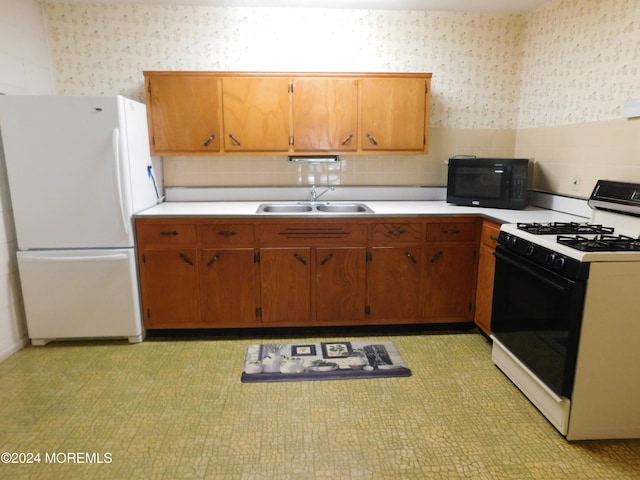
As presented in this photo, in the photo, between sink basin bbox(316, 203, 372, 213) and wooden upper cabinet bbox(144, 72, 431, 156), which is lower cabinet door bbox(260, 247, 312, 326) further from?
wooden upper cabinet bbox(144, 72, 431, 156)

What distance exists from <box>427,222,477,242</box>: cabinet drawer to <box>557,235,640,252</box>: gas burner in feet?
2.93

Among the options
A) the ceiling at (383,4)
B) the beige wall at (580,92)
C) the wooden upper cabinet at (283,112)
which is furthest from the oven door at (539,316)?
the ceiling at (383,4)

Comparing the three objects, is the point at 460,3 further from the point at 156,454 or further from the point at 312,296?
the point at 156,454

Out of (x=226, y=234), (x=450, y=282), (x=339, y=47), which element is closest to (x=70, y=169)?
(x=226, y=234)

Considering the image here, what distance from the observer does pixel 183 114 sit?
3189mm

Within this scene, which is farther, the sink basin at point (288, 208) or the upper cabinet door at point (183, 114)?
the sink basin at point (288, 208)

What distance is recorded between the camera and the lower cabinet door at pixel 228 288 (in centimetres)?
299

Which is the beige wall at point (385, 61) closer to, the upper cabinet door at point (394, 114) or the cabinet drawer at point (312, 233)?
the upper cabinet door at point (394, 114)

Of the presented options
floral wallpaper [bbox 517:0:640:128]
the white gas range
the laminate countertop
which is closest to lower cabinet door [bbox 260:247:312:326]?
the laminate countertop

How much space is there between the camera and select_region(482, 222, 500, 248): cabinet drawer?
2811 mm

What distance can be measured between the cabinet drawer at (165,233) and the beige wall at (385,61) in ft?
2.49

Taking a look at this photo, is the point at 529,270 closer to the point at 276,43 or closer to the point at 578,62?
the point at 578,62

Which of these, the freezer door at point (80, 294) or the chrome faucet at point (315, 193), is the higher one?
the chrome faucet at point (315, 193)

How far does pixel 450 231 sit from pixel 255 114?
1718 millimetres
